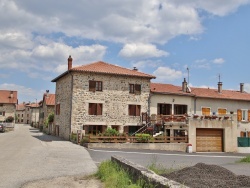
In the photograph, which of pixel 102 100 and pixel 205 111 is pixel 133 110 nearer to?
pixel 102 100

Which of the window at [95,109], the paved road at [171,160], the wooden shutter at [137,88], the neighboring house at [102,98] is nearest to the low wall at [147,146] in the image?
the paved road at [171,160]

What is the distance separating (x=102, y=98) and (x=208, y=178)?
23.6 meters

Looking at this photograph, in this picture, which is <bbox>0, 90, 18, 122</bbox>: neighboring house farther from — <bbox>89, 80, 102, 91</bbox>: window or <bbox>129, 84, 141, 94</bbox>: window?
<bbox>129, 84, 141, 94</bbox>: window

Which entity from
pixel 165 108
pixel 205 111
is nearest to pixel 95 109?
pixel 165 108

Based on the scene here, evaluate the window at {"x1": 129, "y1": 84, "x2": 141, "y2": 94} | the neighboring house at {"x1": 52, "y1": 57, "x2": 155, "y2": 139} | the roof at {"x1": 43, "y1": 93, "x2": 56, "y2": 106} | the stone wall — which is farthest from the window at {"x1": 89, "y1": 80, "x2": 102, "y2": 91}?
the stone wall

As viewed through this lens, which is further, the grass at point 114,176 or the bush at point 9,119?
the bush at point 9,119

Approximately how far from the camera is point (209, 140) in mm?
28594

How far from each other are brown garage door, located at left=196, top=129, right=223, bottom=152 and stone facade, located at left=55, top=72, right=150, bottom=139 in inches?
284

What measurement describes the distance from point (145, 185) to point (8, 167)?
7.54 m

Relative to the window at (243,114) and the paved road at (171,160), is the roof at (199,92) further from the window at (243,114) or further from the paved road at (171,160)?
the paved road at (171,160)

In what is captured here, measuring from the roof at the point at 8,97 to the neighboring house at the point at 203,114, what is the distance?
133ft

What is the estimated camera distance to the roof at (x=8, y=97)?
67.1m

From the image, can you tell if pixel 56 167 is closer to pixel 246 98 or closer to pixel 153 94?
pixel 153 94

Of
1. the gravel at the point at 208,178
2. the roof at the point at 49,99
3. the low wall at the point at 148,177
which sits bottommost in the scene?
the gravel at the point at 208,178
